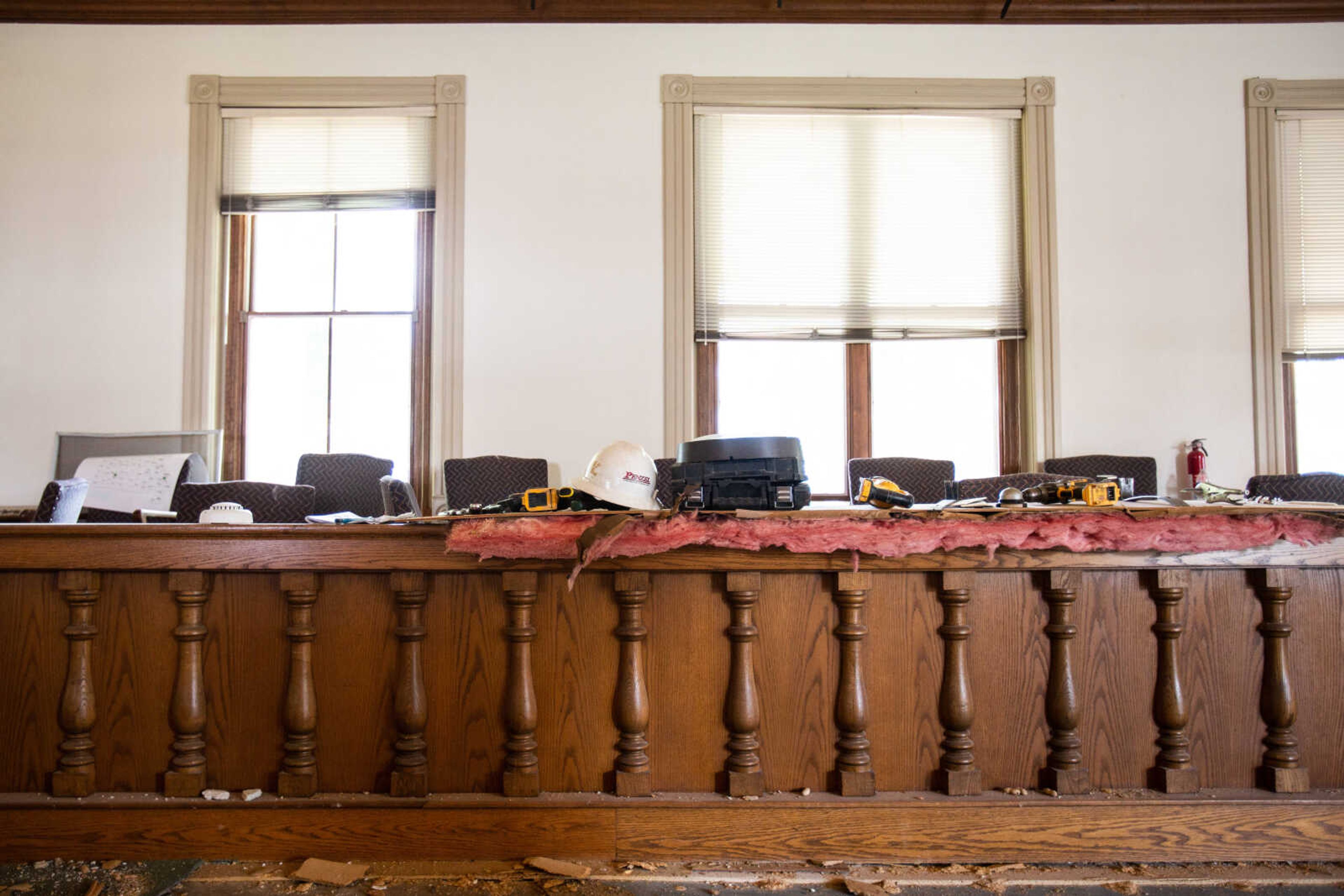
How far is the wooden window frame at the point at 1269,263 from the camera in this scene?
4.72m

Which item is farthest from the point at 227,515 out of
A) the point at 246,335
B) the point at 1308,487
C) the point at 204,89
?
the point at 1308,487

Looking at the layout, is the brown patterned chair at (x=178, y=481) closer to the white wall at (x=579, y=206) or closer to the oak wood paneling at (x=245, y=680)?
the white wall at (x=579, y=206)

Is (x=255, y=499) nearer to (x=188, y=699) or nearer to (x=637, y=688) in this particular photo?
(x=188, y=699)

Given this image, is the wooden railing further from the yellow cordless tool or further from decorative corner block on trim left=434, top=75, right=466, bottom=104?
decorative corner block on trim left=434, top=75, right=466, bottom=104

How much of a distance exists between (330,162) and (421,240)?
0.66 m

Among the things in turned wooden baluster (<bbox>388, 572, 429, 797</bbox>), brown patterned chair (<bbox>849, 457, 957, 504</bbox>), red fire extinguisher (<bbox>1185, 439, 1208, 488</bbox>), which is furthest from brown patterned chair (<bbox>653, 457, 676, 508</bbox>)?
red fire extinguisher (<bbox>1185, 439, 1208, 488</bbox>)

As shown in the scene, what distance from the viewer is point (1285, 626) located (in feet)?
5.09

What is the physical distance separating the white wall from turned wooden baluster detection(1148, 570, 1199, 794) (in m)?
3.33

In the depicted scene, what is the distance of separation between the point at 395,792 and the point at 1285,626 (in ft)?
5.38

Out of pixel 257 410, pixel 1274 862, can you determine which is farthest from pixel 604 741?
pixel 257 410

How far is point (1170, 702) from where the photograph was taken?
1562mm

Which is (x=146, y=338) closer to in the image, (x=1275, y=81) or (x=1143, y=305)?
(x=1143, y=305)

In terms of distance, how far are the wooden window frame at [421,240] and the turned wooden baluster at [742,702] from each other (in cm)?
340

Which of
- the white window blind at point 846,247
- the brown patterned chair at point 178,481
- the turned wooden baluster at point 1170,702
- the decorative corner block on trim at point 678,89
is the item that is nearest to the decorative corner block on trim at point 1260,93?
the white window blind at point 846,247
